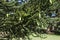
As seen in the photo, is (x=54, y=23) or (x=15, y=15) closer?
(x=15, y=15)

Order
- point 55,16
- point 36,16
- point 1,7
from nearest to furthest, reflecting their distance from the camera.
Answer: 1. point 36,16
2. point 1,7
3. point 55,16

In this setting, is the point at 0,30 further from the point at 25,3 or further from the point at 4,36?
the point at 25,3

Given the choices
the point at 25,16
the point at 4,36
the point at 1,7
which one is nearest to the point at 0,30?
the point at 4,36

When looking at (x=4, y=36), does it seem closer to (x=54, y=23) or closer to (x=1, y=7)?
(x=1, y=7)

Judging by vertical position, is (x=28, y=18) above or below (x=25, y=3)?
below

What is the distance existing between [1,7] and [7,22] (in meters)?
0.31

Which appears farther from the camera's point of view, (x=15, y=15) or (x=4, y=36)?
(x=4, y=36)

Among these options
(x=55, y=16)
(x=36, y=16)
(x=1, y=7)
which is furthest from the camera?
(x=55, y=16)

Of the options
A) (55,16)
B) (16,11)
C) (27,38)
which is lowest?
(27,38)

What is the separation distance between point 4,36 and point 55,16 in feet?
3.35

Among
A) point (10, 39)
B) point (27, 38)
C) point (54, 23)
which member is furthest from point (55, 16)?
point (10, 39)

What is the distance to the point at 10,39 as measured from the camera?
369cm

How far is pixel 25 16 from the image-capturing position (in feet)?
10.8

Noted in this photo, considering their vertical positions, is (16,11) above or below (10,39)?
above
